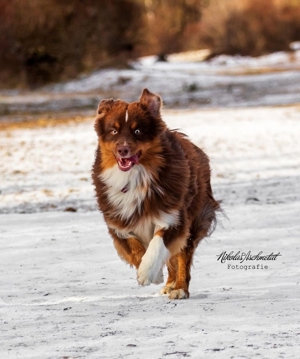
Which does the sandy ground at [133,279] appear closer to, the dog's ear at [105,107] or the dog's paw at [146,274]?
the dog's paw at [146,274]

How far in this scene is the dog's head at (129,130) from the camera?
20.7ft

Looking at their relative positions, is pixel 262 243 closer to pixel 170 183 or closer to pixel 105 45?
pixel 170 183

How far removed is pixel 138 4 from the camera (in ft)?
162

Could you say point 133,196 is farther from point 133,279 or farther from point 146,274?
point 133,279

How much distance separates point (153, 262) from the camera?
6.33m

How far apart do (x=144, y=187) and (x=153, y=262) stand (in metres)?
0.52

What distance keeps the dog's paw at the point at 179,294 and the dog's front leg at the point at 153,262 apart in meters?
0.21

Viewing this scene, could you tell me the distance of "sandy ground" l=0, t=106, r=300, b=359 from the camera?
16.9 ft

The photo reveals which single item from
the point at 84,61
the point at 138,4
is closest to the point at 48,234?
the point at 84,61

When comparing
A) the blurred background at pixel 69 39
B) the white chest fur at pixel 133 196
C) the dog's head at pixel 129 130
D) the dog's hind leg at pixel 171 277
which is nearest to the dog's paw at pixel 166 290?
the dog's hind leg at pixel 171 277

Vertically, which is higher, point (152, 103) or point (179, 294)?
point (152, 103)

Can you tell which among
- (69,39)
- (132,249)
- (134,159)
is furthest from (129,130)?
(69,39)

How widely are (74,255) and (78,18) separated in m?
38.7

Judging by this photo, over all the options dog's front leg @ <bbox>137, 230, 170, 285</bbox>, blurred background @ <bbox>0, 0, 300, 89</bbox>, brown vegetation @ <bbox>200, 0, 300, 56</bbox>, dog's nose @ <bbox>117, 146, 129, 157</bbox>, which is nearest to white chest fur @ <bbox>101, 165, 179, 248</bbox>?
dog's front leg @ <bbox>137, 230, 170, 285</bbox>
